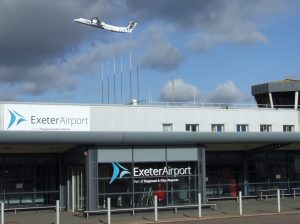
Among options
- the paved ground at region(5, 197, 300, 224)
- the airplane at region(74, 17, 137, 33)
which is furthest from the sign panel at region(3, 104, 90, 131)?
the airplane at region(74, 17, 137, 33)

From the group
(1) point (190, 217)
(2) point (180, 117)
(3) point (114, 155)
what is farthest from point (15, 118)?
(1) point (190, 217)

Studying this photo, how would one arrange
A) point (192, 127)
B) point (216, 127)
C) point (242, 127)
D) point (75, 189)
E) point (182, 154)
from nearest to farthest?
point (182, 154) → point (75, 189) → point (192, 127) → point (216, 127) → point (242, 127)

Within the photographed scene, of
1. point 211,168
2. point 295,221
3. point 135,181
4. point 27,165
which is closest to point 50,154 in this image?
point 27,165

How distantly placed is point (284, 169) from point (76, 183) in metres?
13.7

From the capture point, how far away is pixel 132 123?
34.8 m

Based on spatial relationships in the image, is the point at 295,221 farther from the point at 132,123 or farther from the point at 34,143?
the point at 132,123

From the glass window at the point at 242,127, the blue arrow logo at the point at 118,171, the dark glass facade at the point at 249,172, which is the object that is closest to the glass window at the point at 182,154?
the blue arrow logo at the point at 118,171

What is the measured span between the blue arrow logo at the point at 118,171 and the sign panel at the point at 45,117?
27.0 ft

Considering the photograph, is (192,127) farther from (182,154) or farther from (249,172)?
(182,154)

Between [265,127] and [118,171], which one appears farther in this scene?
[265,127]

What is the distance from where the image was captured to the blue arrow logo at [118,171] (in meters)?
25.3

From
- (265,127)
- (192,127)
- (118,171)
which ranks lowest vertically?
(118,171)

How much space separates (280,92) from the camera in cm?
5219

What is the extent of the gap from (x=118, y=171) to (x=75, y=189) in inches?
116
